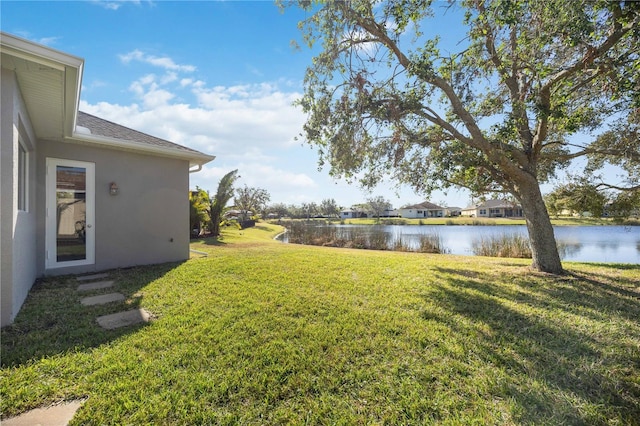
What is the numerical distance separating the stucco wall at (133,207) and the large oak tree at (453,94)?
411cm

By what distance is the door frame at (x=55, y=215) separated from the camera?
5656mm

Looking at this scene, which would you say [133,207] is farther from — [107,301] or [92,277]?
[107,301]

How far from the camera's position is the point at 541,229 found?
20.4 feet

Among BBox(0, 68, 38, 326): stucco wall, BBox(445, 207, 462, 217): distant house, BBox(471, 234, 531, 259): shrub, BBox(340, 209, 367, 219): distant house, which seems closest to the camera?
BBox(0, 68, 38, 326): stucco wall

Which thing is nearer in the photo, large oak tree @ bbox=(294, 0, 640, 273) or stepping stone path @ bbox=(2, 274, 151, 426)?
stepping stone path @ bbox=(2, 274, 151, 426)

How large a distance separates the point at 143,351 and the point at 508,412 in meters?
3.36

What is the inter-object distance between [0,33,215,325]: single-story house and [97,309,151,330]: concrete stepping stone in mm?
1024

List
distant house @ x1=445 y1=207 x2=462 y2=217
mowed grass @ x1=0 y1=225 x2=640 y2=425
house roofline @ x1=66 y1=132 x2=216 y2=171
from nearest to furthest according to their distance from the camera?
mowed grass @ x1=0 y1=225 x2=640 y2=425 < house roofline @ x1=66 y1=132 x2=216 y2=171 < distant house @ x1=445 y1=207 x2=462 y2=217

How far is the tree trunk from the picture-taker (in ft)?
20.4

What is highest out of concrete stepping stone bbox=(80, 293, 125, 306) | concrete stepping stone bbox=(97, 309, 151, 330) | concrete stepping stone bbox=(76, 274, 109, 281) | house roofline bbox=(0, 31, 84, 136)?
house roofline bbox=(0, 31, 84, 136)

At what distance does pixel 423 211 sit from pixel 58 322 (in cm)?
6724

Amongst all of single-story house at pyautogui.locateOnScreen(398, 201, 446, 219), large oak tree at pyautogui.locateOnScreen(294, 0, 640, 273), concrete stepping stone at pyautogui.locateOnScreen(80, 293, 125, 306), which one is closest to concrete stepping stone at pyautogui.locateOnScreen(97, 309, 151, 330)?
concrete stepping stone at pyautogui.locateOnScreen(80, 293, 125, 306)

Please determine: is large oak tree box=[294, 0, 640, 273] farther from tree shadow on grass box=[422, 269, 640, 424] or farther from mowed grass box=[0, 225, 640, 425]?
mowed grass box=[0, 225, 640, 425]

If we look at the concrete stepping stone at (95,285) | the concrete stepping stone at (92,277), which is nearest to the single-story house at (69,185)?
the concrete stepping stone at (92,277)
